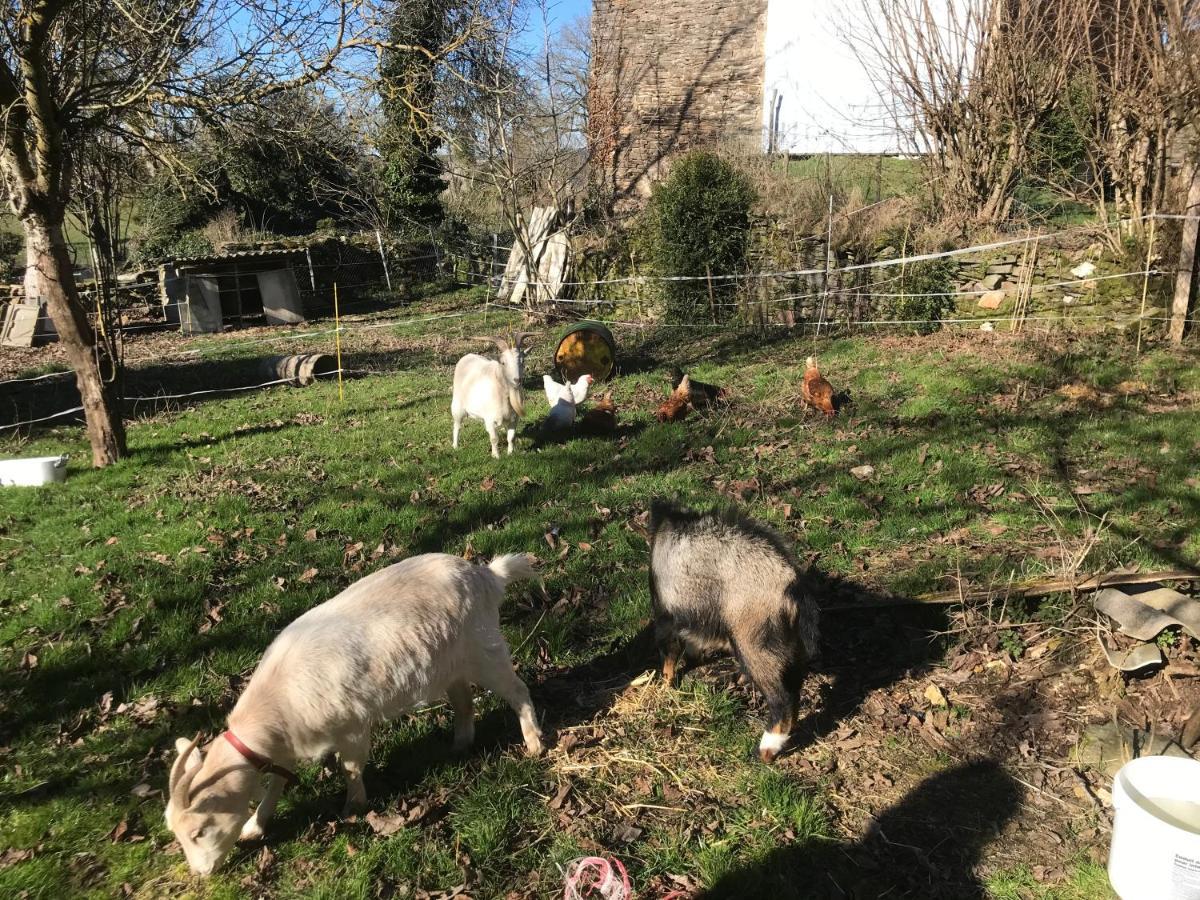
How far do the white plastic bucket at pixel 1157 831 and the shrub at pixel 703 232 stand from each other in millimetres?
12786

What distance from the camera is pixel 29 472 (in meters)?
→ 7.47

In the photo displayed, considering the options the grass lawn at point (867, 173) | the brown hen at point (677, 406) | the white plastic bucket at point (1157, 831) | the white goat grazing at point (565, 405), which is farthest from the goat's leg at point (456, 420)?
the grass lawn at point (867, 173)

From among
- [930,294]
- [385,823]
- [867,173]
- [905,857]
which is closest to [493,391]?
[385,823]

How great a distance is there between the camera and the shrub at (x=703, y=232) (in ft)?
48.2

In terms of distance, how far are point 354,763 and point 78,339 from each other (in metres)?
6.90

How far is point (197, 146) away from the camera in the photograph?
445 inches

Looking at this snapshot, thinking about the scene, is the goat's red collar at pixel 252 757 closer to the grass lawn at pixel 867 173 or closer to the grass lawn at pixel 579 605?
the grass lawn at pixel 579 605

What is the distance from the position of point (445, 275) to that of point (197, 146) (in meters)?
13.8

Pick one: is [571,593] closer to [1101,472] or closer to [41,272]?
[1101,472]

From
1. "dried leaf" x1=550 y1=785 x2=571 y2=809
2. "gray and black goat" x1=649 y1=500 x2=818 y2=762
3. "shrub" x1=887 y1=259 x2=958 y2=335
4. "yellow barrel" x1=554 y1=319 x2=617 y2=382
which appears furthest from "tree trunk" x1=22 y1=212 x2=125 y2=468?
"shrub" x1=887 y1=259 x2=958 y2=335

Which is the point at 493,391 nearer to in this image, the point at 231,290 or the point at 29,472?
the point at 29,472

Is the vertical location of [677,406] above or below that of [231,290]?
below

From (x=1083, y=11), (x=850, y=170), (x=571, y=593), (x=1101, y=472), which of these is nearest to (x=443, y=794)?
(x=571, y=593)

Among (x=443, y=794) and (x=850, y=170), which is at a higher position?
(x=850, y=170)
